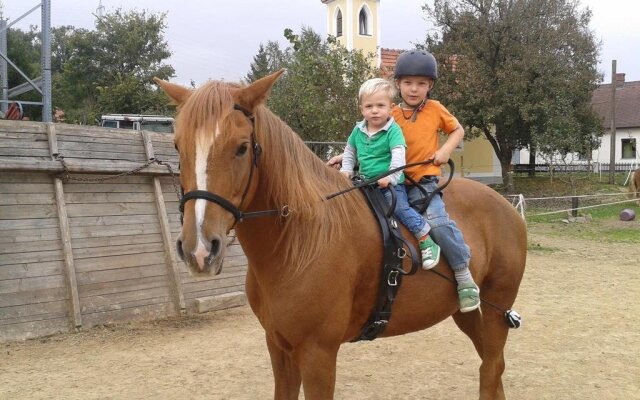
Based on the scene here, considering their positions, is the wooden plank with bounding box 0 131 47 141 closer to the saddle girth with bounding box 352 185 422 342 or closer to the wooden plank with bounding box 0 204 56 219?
the wooden plank with bounding box 0 204 56 219

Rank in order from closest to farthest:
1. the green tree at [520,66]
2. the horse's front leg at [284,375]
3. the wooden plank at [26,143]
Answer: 1. the horse's front leg at [284,375]
2. the wooden plank at [26,143]
3. the green tree at [520,66]

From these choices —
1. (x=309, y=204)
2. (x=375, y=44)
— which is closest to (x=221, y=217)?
(x=309, y=204)

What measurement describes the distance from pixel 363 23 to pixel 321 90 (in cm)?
2214

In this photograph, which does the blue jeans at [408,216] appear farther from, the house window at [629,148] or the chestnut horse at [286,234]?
the house window at [629,148]

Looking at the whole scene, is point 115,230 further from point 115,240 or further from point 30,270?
point 30,270

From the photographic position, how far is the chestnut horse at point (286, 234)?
6.95 feet

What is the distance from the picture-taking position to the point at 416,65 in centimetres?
320

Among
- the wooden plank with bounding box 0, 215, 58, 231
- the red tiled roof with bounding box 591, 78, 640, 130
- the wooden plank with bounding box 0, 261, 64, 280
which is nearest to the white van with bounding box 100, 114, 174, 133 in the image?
the wooden plank with bounding box 0, 215, 58, 231

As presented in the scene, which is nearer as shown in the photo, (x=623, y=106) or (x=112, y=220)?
(x=112, y=220)

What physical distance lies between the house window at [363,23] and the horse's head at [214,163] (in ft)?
106

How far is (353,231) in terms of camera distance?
9.16 ft

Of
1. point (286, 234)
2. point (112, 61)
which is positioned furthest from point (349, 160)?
point (112, 61)

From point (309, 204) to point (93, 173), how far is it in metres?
4.74

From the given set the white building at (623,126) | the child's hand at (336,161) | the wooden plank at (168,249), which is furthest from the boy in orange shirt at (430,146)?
the white building at (623,126)
